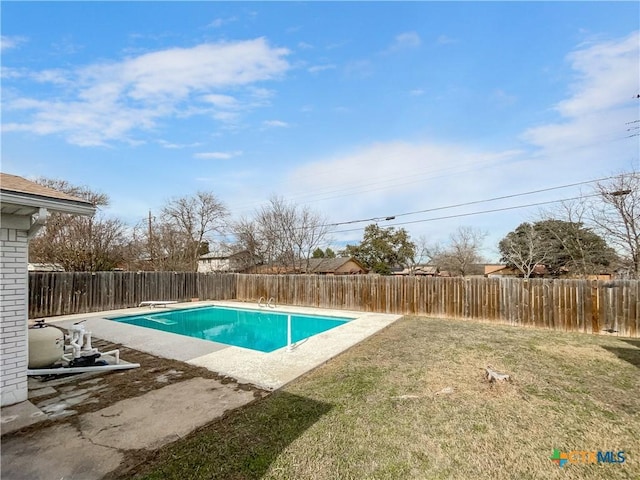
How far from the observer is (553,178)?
43.9 feet

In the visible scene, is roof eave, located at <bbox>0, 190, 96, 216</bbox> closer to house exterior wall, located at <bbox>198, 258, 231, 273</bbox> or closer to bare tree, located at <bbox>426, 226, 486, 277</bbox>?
house exterior wall, located at <bbox>198, 258, 231, 273</bbox>

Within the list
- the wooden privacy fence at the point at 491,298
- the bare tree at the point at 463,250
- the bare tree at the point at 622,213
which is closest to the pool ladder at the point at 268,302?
the wooden privacy fence at the point at 491,298

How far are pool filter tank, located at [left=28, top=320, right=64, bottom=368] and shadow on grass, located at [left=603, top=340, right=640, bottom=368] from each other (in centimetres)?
943

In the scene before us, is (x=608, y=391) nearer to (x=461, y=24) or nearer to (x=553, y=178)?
(x=461, y=24)

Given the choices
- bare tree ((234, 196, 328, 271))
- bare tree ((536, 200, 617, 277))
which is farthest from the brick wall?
bare tree ((234, 196, 328, 271))

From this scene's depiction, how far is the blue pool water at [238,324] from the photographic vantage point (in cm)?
858

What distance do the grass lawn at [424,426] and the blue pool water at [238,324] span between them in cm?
372

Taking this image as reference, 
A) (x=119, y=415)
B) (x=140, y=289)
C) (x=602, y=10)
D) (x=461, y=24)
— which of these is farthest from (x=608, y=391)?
Answer: (x=140, y=289)

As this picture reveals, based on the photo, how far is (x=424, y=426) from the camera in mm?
3105

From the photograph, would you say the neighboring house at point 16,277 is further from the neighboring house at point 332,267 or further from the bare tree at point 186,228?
the neighboring house at point 332,267

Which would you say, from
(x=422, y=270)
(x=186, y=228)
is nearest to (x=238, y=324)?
(x=186, y=228)

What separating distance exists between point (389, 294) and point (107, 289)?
34.7 feet

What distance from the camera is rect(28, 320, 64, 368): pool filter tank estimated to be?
4633 mm

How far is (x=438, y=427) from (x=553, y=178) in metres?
14.4
